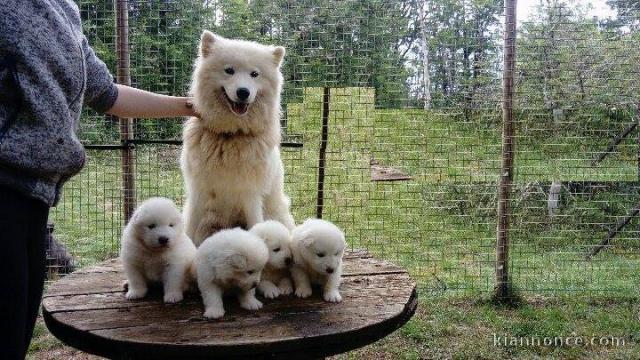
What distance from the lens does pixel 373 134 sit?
17.0 feet

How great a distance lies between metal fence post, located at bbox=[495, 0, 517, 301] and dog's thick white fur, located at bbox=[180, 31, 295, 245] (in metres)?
2.79

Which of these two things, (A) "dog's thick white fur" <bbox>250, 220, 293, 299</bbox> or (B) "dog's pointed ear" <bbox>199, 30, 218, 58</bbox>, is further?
(B) "dog's pointed ear" <bbox>199, 30, 218, 58</bbox>

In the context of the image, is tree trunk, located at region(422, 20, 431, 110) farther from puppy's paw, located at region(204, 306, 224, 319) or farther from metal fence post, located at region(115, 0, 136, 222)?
puppy's paw, located at region(204, 306, 224, 319)

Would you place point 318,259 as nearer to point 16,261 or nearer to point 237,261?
point 237,261

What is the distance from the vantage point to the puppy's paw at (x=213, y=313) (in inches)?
80.8

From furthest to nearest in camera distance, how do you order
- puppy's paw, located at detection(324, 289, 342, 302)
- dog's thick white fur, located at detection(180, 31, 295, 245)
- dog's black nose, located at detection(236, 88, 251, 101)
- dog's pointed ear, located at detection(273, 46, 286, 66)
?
dog's pointed ear, located at detection(273, 46, 286, 66)
dog's thick white fur, located at detection(180, 31, 295, 245)
dog's black nose, located at detection(236, 88, 251, 101)
puppy's paw, located at detection(324, 289, 342, 302)

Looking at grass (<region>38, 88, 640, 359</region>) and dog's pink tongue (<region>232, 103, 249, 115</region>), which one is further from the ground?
dog's pink tongue (<region>232, 103, 249, 115</region>)

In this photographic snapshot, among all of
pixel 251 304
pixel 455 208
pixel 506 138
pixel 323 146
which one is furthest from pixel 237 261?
pixel 455 208

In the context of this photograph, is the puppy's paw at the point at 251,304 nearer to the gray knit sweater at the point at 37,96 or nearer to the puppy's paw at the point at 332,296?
the puppy's paw at the point at 332,296

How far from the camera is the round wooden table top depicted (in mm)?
1844

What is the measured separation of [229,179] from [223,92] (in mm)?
463

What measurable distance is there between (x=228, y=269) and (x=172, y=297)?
0.32m

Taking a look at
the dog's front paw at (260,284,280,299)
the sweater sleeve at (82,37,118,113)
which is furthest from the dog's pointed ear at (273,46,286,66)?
the dog's front paw at (260,284,280,299)


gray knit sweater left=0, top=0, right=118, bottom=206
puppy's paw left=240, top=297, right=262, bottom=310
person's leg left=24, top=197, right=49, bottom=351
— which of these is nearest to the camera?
gray knit sweater left=0, top=0, right=118, bottom=206
